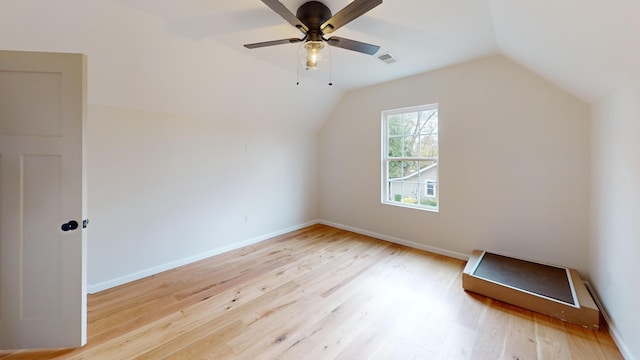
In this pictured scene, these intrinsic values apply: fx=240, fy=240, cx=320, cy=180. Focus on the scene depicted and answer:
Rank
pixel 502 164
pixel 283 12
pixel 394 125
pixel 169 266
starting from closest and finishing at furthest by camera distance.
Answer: pixel 283 12
pixel 502 164
pixel 169 266
pixel 394 125

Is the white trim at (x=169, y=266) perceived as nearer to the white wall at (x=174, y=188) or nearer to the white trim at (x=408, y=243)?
the white wall at (x=174, y=188)

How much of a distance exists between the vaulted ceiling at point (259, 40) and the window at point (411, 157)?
2.36 ft

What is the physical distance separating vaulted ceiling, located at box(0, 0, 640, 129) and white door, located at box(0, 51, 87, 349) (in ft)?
1.45

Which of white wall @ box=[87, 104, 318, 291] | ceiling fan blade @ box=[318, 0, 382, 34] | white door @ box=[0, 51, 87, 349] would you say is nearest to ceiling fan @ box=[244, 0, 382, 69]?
ceiling fan blade @ box=[318, 0, 382, 34]

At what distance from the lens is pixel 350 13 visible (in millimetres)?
1542

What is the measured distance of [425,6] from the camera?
1877 millimetres

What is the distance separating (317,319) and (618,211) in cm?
247

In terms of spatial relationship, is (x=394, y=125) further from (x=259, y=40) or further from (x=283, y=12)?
(x=283, y=12)

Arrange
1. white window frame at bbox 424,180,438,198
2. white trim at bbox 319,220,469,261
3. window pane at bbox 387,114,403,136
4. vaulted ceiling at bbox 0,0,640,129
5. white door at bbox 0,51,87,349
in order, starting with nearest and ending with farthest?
vaulted ceiling at bbox 0,0,640,129
white door at bbox 0,51,87,349
white trim at bbox 319,220,469,261
white window frame at bbox 424,180,438,198
window pane at bbox 387,114,403,136

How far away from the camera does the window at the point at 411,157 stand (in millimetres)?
3514

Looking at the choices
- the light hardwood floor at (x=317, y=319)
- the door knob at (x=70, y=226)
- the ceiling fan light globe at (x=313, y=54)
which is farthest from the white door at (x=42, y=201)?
the ceiling fan light globe at (x=313, y=54)

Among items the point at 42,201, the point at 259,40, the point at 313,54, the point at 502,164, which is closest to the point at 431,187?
the point at 502,164

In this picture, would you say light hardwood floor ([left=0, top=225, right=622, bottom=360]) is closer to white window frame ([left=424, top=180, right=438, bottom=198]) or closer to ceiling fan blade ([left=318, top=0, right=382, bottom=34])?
white window frame ([left=424, top=180, right=438, bottom=198])

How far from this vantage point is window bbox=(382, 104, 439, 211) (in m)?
3.51
